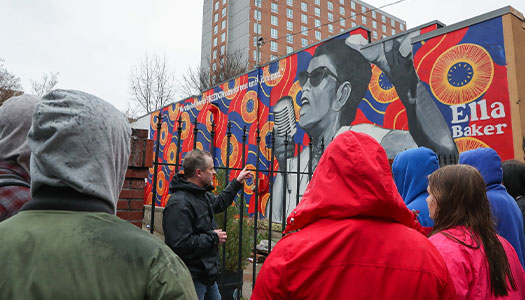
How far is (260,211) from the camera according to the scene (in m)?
11.8

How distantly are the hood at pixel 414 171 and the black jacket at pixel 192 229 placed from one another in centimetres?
161

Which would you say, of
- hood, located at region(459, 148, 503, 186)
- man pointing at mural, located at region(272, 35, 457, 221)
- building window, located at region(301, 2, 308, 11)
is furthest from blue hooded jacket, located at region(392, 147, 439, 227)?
building window, located at region(301, 2, 308, 11)

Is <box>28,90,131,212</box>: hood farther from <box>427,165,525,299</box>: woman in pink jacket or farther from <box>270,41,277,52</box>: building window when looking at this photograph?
<box>270,41,277,52</box>: building window

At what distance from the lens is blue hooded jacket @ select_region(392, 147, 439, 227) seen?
262cm

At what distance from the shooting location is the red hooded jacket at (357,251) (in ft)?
4.49

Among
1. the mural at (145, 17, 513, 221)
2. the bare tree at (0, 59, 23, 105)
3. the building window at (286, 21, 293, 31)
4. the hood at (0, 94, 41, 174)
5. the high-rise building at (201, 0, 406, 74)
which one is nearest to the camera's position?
the hood at (0, 94, 41, 174)

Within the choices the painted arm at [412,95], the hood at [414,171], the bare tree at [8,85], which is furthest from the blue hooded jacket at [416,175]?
the bare tree at [8,85]

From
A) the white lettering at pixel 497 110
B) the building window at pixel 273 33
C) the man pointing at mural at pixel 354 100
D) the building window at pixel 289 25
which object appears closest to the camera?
the white lettering at pixel 497 110

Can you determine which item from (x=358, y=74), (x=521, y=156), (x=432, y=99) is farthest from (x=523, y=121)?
(x=358, y=74)

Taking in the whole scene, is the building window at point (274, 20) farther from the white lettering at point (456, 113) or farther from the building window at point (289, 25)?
the white lettering at point (456, 113)

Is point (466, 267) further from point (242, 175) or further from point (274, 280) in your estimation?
point (242, 175)

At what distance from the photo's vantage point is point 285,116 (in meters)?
11.5

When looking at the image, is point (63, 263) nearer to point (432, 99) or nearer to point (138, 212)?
point (138, 212)

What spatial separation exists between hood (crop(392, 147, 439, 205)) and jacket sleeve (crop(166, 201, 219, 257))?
1.62 meters
